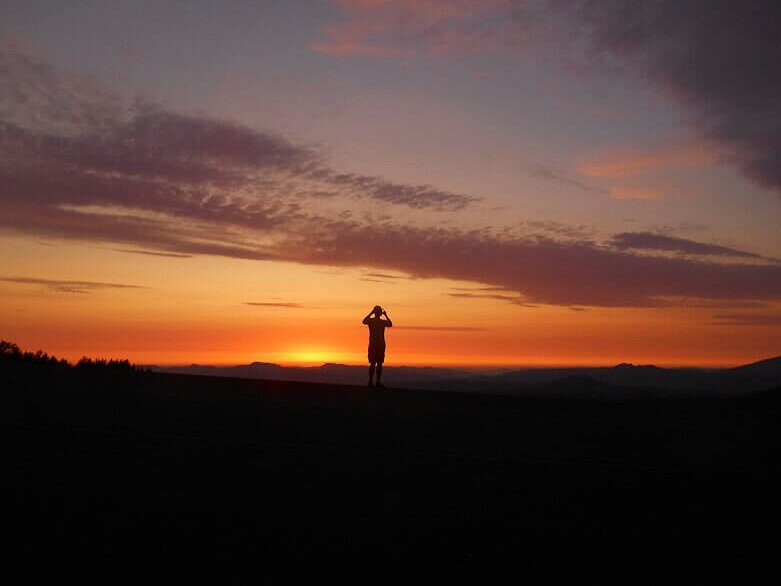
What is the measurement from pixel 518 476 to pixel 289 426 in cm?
559

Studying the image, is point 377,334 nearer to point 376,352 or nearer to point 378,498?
point 376,352

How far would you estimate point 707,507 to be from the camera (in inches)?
347

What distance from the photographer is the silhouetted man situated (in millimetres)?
24547

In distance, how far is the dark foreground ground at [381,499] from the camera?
6.90 meters

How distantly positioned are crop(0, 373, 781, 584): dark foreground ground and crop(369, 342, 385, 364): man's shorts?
8682mm

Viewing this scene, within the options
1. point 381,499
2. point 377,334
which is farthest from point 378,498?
point 377,334

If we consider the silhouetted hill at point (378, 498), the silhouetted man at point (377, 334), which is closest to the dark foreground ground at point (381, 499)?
the silhouetted hill at point (378, 498)

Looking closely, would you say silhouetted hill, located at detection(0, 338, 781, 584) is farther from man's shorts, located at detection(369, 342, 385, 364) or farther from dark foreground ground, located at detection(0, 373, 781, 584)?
man's shorts, located at detection(369, 342, 385, 364)

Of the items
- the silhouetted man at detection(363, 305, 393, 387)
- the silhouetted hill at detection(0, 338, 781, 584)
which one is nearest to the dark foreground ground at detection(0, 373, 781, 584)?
the silhouetted hill at detection(0, 338, 781, 584)

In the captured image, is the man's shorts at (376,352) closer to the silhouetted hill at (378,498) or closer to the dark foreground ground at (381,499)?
the silhouetted hill at (378,498)

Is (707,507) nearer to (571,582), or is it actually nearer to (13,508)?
(571,582)

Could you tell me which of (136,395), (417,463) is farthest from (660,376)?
(417,463)

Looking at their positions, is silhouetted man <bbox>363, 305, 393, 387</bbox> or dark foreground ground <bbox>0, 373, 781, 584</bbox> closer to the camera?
dark foreground ground <bbox>0, 373, 781, 584</bbox>

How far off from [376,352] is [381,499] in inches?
642
